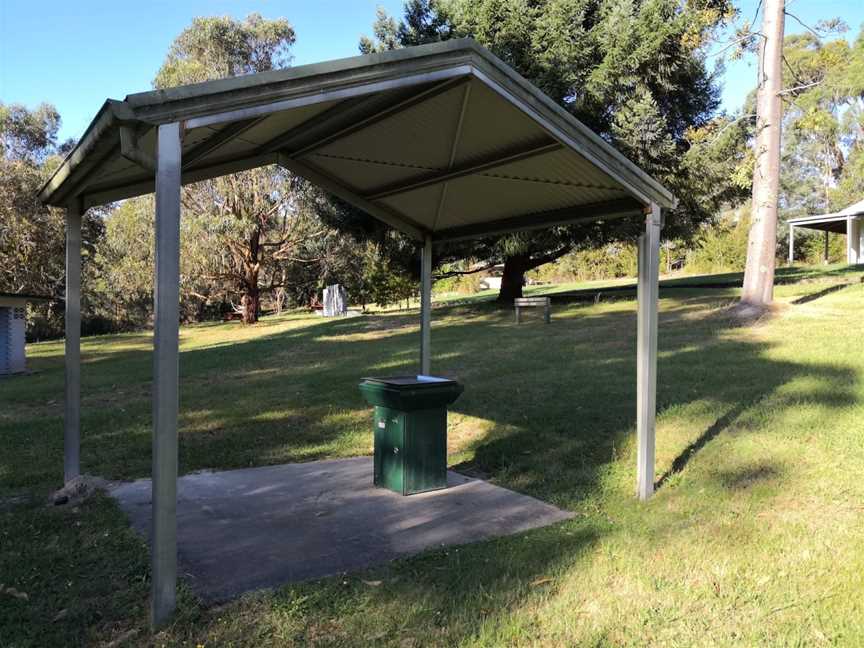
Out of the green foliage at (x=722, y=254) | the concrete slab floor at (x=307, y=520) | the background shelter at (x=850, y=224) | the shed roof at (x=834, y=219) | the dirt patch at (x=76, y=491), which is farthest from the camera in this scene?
the green foliage at (x=722, y=254)

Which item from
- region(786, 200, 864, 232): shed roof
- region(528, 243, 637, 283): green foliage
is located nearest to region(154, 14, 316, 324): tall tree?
region(528, 243, 637, 283): green foliage

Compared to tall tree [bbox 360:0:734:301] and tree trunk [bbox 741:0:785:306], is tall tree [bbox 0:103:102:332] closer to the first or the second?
tall tree [bbox 360:0:734:301]

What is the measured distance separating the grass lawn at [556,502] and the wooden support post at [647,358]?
25cm

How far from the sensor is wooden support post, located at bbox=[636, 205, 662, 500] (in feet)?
18.1

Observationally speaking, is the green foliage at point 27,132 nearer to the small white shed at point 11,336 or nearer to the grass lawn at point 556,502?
the small white shed at point 11,336

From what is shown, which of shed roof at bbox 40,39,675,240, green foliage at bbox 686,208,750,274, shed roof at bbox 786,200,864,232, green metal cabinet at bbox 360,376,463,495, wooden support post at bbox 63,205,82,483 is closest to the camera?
shed roof at bbox 40,39,675,240

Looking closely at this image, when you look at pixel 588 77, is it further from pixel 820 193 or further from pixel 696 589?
pixel 820 193

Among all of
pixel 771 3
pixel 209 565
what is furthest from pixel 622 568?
pixel 771 3

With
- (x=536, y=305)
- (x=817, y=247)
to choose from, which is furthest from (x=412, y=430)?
(x=817, y=247)

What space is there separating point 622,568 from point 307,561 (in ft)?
6.23

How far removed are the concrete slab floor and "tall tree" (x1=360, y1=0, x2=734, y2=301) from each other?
1394 cm

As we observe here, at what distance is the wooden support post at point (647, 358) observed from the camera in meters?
5.51

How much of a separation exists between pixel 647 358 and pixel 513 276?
19131mm

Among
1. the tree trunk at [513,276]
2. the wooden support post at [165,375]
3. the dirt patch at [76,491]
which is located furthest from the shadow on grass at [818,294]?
the wooden support post at [165,375]
